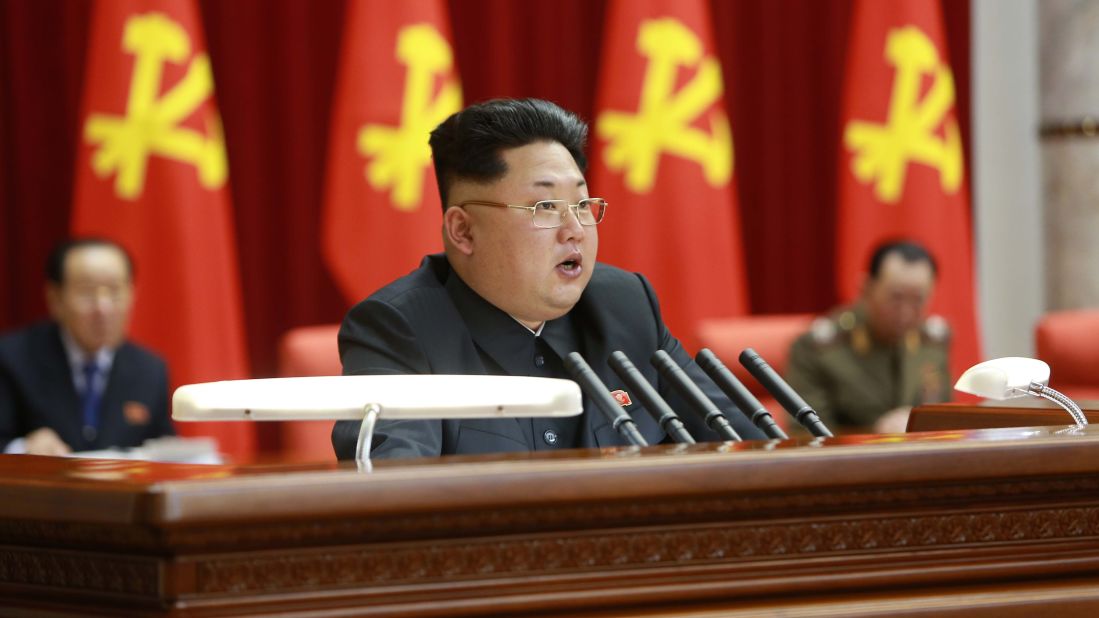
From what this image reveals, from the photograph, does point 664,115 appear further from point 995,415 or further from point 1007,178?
point 995,415

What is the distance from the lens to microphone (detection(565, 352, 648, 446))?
1.35 meters

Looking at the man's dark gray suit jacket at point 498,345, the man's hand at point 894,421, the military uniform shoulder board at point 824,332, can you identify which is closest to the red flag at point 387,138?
the military uniform shoulder board at point 824,332

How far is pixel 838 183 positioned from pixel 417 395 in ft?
14.8

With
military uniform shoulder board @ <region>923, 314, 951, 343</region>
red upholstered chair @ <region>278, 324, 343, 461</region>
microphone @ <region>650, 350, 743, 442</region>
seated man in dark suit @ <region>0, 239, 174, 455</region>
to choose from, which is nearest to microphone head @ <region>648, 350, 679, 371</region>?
microphone @ <region>650, 350, 743, 442</region>

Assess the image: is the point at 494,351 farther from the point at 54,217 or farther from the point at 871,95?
the point at 871,95

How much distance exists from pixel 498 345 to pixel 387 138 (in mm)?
2581

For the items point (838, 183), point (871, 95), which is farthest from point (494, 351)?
point (838, 183)

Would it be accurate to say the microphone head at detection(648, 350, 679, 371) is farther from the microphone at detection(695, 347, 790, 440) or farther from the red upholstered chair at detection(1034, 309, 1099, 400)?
the red upholstered chair at detection(1034, 309, 1099, 400)

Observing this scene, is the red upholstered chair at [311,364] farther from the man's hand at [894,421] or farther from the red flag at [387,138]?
the man's hand at [894,421]

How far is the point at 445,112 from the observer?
14.4 feet

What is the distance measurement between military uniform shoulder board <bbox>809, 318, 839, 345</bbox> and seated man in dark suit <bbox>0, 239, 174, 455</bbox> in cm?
207

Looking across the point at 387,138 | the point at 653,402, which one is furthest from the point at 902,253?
the point at 653,402

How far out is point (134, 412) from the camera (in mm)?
3701

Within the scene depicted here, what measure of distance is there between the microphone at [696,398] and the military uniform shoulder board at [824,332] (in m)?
3.01
